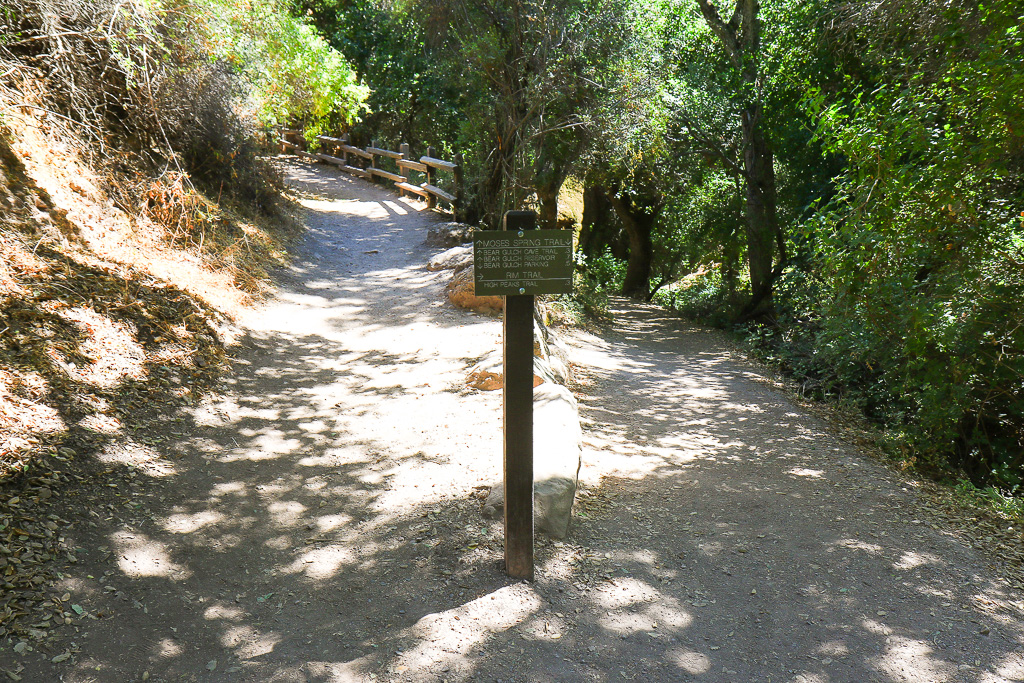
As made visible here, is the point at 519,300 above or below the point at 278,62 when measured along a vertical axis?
below

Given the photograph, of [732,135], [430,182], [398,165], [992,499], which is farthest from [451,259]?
[398,165]

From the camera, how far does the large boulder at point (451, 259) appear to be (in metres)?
10.8

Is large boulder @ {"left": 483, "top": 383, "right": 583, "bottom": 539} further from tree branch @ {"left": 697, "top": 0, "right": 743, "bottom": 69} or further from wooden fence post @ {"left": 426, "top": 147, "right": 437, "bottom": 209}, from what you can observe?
wooden fence post @ {"left": 426, "top": 147, "right": 437, "bottom": 209}

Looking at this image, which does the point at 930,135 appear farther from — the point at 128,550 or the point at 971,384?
the point at 128,550

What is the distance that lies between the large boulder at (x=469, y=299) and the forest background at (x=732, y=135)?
1920 millimetres

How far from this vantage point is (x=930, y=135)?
6332 mm

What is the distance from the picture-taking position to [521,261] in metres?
3.84

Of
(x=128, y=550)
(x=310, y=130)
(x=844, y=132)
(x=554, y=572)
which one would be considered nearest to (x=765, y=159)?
(x=844, y=132)

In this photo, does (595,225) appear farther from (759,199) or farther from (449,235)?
(449,235)

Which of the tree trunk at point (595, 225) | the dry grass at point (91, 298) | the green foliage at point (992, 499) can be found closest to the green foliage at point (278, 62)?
the dry grass at point (91, 298)

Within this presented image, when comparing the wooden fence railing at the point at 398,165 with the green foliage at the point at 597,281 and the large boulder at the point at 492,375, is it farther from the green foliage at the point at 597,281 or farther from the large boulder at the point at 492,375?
the large boulder at the point at 492,375

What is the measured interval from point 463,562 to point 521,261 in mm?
1813

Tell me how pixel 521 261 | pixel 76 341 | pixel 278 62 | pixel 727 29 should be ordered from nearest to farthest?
pixel 521 261 < pixel 76 341 < pixel 278 62 < pixel 727 29

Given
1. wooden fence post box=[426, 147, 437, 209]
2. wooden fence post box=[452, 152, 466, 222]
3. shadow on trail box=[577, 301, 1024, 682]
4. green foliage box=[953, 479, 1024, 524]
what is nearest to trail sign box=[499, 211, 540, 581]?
shadow on trail box=[577, 301, 1024, 682]
